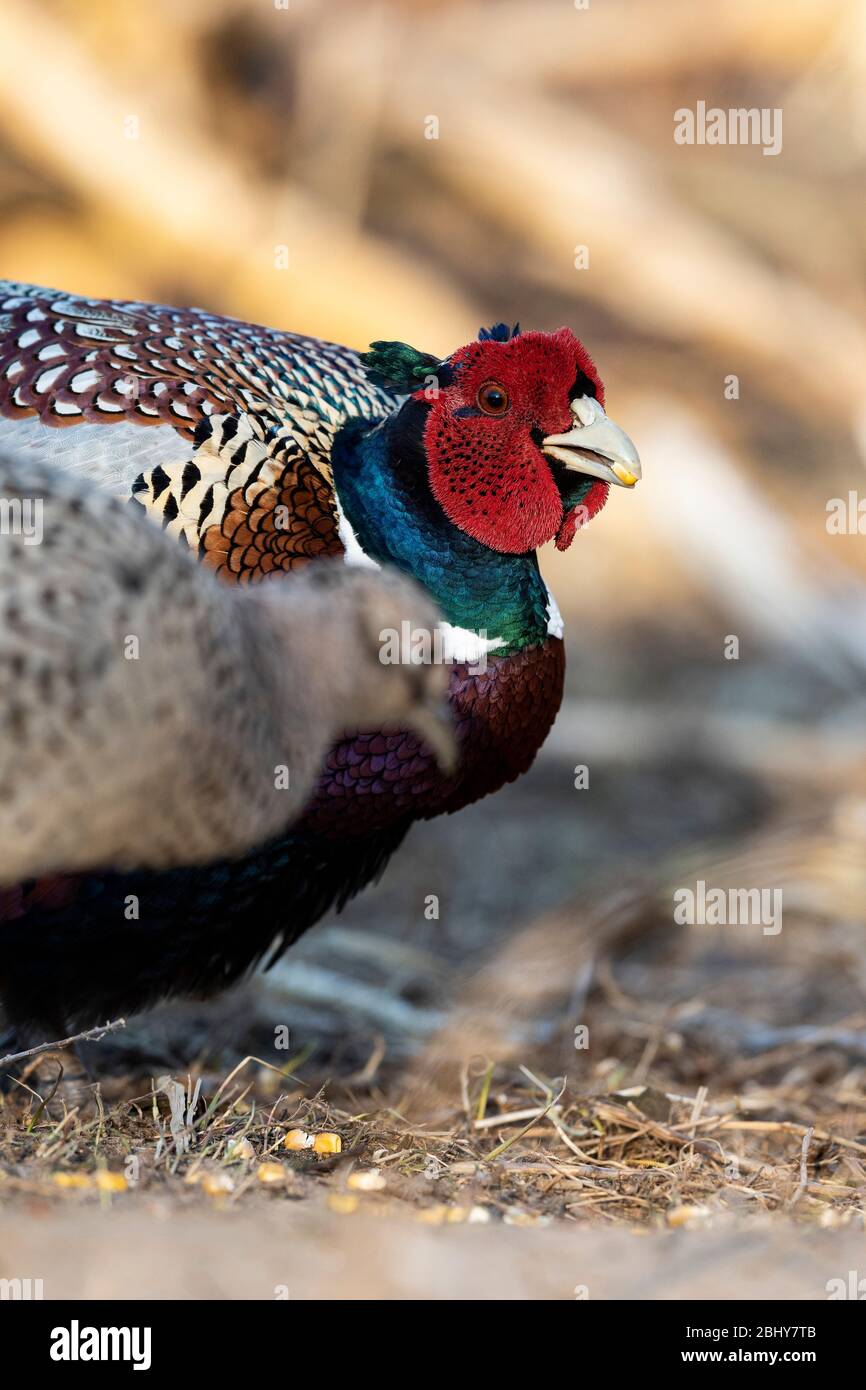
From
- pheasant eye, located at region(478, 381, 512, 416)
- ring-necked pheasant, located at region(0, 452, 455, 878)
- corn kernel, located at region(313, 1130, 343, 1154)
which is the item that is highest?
pheasant eye, located at region(478, 381, 512, 416)

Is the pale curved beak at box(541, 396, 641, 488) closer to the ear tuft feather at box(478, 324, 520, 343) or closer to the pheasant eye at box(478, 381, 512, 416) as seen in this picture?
the pheasant eye at box(478, 381, 512, 416)

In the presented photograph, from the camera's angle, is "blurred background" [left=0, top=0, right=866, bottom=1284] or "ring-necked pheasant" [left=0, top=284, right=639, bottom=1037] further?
"blurred background" [left=0, top=0, right=866, bottom=1284]

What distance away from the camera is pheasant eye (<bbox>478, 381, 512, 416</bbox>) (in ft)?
10.8

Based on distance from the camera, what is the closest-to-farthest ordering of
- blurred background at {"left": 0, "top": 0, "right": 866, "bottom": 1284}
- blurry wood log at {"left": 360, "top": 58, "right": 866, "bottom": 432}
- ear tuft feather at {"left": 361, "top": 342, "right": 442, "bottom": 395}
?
ear tuft feather at {"left": 361, "top": 342, "right": 442, "bottom": 395} < blurred background at {"left": 0, "top": 0, "right": 866, "bottom": 1284} < blurry wood log at {"left": 360, "top": 58, "right": 866, "bottom": 432}

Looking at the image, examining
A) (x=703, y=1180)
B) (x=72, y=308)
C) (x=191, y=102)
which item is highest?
(x=191, y=102)

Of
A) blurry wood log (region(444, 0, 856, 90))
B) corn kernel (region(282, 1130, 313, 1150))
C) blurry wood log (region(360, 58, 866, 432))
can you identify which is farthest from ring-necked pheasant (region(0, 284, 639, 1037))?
blurry wood log (region(444, 0, 856, 90))

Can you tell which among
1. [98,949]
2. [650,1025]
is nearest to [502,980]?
[650,1025]

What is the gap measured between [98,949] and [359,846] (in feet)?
2.04

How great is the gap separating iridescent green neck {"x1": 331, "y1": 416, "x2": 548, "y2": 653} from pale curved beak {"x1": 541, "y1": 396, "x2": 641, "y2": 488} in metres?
0.26

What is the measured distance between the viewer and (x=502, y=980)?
4125mm

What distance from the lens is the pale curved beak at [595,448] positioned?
321 cm

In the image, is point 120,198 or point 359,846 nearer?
point 359,846

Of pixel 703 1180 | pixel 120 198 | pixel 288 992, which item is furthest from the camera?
pixel 120 198

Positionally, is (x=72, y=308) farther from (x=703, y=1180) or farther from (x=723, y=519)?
(x=723, y=519)
